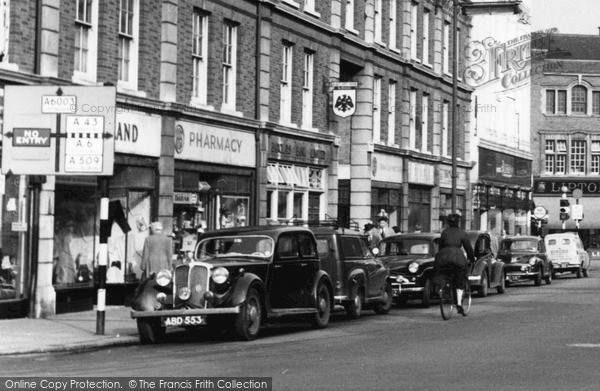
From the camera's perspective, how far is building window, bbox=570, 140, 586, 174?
79375mm

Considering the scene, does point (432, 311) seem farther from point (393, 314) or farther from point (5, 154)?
point (5, 154)

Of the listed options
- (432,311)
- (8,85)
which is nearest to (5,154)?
(8,85)

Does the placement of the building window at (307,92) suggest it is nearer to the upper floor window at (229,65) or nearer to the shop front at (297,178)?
the shop front at (297,178)

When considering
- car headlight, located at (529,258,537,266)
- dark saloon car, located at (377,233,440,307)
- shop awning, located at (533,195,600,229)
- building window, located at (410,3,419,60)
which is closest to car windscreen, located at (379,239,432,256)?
dark saloon car, located at (377,233,440,307)

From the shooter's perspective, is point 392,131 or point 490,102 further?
point 490,102

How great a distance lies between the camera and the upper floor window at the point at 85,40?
23391mm

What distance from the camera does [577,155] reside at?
80000 millimetres

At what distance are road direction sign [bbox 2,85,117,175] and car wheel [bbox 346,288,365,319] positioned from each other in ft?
19.0

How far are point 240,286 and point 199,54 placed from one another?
12.3 m

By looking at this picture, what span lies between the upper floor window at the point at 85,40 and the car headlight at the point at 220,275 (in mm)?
7617

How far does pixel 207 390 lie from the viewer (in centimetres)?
1124

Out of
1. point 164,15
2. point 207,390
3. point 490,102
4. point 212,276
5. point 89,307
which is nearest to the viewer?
point 207,390

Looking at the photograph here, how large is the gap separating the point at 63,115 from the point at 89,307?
5546mm

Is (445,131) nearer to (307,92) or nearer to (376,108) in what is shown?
(376,108)
